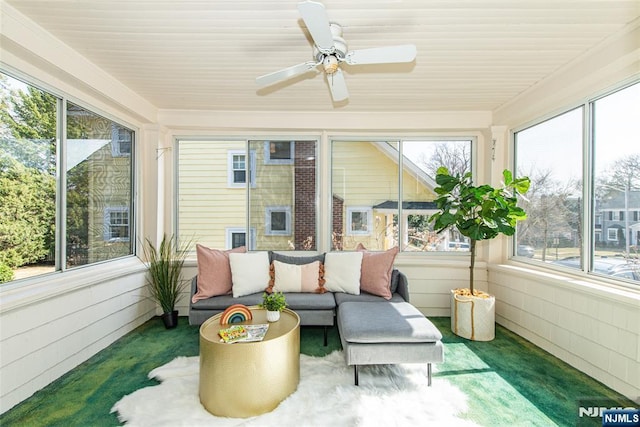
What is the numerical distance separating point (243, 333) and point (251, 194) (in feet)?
7.47

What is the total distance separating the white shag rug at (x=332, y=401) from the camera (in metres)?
1.79

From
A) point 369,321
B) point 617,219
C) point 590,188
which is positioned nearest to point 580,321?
point 617,219

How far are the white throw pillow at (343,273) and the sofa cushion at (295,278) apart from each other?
0.45 ft

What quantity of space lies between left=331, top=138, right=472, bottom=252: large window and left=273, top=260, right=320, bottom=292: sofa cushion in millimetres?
847

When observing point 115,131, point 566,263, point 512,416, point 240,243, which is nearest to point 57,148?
point 115,131

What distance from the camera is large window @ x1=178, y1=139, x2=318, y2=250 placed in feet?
13.1

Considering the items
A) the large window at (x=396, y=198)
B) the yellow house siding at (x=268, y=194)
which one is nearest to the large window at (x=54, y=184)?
the yellow house siding at (x=268, y=194)

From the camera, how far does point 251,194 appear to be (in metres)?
3.98

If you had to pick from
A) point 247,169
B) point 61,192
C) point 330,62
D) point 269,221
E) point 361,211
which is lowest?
point 269,221

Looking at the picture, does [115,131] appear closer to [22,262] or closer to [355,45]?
[22,262]

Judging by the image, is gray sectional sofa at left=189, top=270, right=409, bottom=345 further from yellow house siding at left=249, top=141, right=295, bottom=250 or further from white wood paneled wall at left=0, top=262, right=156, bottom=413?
yellow house siding at left=249, top=141, right=295, bottom=250

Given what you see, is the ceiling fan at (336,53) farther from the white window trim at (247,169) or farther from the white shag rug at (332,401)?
the white shag rug at (332,401)

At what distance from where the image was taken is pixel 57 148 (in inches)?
97.6

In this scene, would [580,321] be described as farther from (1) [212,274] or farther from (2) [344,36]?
(1) [212,274]
